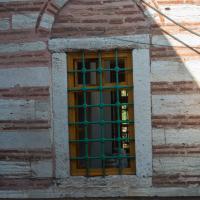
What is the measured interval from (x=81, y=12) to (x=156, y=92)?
1.42m

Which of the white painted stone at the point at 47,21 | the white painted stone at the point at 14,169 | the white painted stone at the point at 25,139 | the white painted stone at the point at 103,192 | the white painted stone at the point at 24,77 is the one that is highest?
the white painted stone at the point at 47,21

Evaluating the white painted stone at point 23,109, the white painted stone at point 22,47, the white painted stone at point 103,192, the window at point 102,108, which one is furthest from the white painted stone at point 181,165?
the white painted stone at point 22,47

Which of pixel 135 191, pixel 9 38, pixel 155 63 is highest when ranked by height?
pixel 9 38

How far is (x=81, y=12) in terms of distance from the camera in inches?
216

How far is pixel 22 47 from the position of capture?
216 inches

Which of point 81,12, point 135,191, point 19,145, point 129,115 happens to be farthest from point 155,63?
point 19,145

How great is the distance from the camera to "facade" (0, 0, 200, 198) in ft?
17.7

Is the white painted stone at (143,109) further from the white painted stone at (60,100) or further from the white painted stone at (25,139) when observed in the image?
the white painted stone at (25,139)

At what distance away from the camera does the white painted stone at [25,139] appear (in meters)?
5.46

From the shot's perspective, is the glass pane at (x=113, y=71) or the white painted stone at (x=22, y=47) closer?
the white painted stone at (x=22, y=47)

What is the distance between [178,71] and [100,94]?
3.44 feet

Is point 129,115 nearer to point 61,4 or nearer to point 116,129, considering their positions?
point 116,129

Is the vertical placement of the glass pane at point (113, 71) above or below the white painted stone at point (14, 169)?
above

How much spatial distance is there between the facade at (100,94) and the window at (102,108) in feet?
0.04
